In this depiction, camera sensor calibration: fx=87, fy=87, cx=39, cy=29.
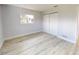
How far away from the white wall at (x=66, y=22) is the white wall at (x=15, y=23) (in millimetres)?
247

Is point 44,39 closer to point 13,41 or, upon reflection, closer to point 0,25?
point 13,41

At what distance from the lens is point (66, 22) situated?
4.37 ft

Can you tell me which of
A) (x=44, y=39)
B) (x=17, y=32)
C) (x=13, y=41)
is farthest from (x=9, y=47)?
(x=44, y=39)

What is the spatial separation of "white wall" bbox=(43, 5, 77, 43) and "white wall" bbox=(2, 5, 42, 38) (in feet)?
0.81

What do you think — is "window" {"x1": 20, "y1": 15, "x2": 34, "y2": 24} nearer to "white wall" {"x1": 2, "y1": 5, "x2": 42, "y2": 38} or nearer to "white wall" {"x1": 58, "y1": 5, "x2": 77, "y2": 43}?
"white wall" {"x1": 2, "y1": 5, "x2": 42, "y2": 38}

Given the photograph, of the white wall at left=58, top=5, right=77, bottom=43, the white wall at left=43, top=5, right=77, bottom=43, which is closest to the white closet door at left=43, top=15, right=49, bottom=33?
the white wall at left=43, top=5, right=77, bottom=43

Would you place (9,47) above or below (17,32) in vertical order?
below

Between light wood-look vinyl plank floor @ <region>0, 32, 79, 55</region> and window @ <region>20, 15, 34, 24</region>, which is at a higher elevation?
window @ <region>20, 15, 34, 24</region>

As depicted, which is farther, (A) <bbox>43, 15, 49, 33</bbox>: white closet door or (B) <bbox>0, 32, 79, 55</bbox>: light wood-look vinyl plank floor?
(A) <bbox>43, 15, 49, 33</bbox>: white closet door

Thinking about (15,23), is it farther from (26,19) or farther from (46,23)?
(46,23)

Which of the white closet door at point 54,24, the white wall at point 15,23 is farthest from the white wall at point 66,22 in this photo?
the white wall at point 15,23

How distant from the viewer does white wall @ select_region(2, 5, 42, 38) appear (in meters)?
1.27

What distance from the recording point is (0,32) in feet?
4.18
